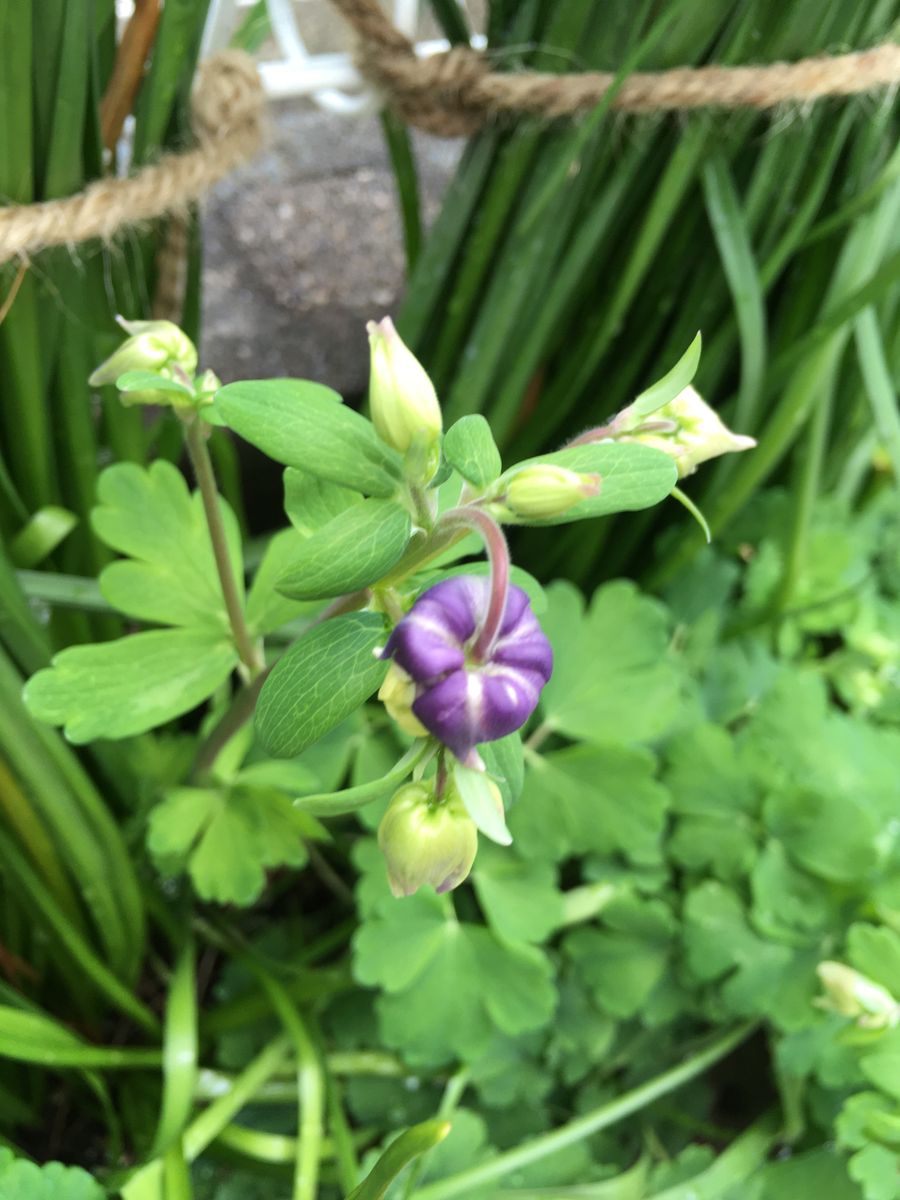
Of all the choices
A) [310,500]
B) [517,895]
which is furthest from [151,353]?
[517,895]

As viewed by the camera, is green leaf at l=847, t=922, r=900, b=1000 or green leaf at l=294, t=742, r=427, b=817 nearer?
green leaf at l=294, t=742, r=427, b=817

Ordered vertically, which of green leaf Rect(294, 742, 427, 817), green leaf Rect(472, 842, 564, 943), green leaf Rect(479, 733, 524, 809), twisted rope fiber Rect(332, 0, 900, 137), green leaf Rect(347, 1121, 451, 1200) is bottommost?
green leaf Rect(472, 842, 564, 943)

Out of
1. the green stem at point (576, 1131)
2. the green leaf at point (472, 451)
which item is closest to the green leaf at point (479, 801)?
the green leaf at point (472, 451)

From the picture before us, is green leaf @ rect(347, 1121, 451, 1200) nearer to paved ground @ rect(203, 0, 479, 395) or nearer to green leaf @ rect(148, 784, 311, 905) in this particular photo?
green leaf @ rect(148, 784, 311, 905)

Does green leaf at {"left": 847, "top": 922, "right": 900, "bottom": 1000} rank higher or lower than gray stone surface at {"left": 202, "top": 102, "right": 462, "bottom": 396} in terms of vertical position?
lower

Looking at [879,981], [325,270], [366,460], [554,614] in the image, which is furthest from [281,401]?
[325,270]

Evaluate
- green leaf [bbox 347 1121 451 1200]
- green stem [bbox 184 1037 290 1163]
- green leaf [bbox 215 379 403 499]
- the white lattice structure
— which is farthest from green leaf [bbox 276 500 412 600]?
the white lattice structure
